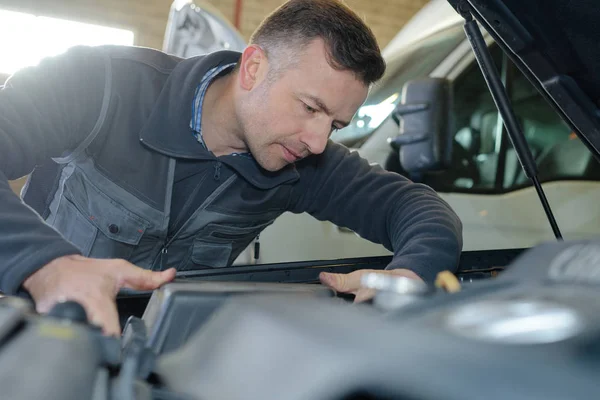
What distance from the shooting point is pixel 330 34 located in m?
1.38

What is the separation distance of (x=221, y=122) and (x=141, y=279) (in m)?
0.77

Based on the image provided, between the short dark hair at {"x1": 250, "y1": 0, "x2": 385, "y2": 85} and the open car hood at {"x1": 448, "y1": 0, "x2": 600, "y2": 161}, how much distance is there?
282 mm

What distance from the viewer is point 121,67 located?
144 cm

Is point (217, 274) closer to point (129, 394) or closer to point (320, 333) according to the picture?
point (129, 394)

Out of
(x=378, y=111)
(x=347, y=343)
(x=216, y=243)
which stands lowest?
(x=216, y=243)

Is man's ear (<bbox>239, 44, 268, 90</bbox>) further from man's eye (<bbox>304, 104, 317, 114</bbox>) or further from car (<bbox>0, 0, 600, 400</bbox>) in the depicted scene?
car (<bbox>0, 0, 600, 400</bbox>)

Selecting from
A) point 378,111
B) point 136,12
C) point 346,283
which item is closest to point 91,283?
point 346,283

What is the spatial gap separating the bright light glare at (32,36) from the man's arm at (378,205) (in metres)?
3.64

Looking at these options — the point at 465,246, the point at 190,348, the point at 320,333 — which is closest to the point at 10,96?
the point at 190,348

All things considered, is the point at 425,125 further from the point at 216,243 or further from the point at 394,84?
the point at 216,243

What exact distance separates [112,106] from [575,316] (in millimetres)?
1193

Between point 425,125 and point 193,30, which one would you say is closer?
point 425,125

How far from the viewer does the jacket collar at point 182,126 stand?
142 cm

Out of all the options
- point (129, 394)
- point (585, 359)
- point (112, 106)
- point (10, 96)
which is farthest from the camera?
point (112, 106)
